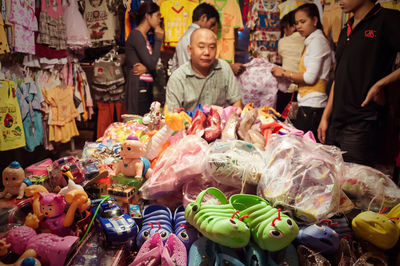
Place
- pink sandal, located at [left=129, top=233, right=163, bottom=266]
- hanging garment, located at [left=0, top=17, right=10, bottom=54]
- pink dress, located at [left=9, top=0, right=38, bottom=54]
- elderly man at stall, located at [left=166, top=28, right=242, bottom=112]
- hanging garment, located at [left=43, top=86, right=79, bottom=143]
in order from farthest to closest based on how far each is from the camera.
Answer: hanging garment, located at [left=43, top=86, right=79, bottom=143]
pink dress, located at [left=9, top=0, right=38, bottom=54]
hanging garment, located at [left=0, top=17, right=10, bottom=54]
elderly man at stall, located at [left=166, top=28, right=242, bottom=112]
pink sandal, located at [left=129, top=233, right=163, bottom=266]

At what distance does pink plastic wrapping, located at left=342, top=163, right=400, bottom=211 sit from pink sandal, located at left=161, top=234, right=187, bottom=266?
84 cm

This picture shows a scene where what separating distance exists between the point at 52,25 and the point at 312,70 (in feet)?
11.4

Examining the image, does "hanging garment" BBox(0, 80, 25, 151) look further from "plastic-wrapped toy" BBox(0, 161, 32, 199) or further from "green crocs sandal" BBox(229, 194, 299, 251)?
"green crocs sandal" BBox(229, 194, 299, 251)

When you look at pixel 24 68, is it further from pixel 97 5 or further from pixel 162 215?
pixel 162 215

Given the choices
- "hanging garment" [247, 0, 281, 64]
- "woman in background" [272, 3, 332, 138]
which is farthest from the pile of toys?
"hanging garment" [247, 0, 281, 64]

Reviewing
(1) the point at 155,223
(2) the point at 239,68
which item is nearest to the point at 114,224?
(1) the point at 155,223

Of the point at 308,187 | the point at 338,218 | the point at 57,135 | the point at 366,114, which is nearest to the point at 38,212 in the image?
the point at 308,187

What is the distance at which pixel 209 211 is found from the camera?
99cm

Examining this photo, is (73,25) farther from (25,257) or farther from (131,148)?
(25,257)

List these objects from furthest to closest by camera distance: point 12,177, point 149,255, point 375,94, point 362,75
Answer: point 362,75 < point 375,94 < point 12,177 < point 149,255

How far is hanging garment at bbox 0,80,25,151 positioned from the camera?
3.00m

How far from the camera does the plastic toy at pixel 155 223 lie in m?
1.10

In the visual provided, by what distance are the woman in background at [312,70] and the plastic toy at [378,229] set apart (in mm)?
1994

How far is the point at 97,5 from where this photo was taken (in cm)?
434
